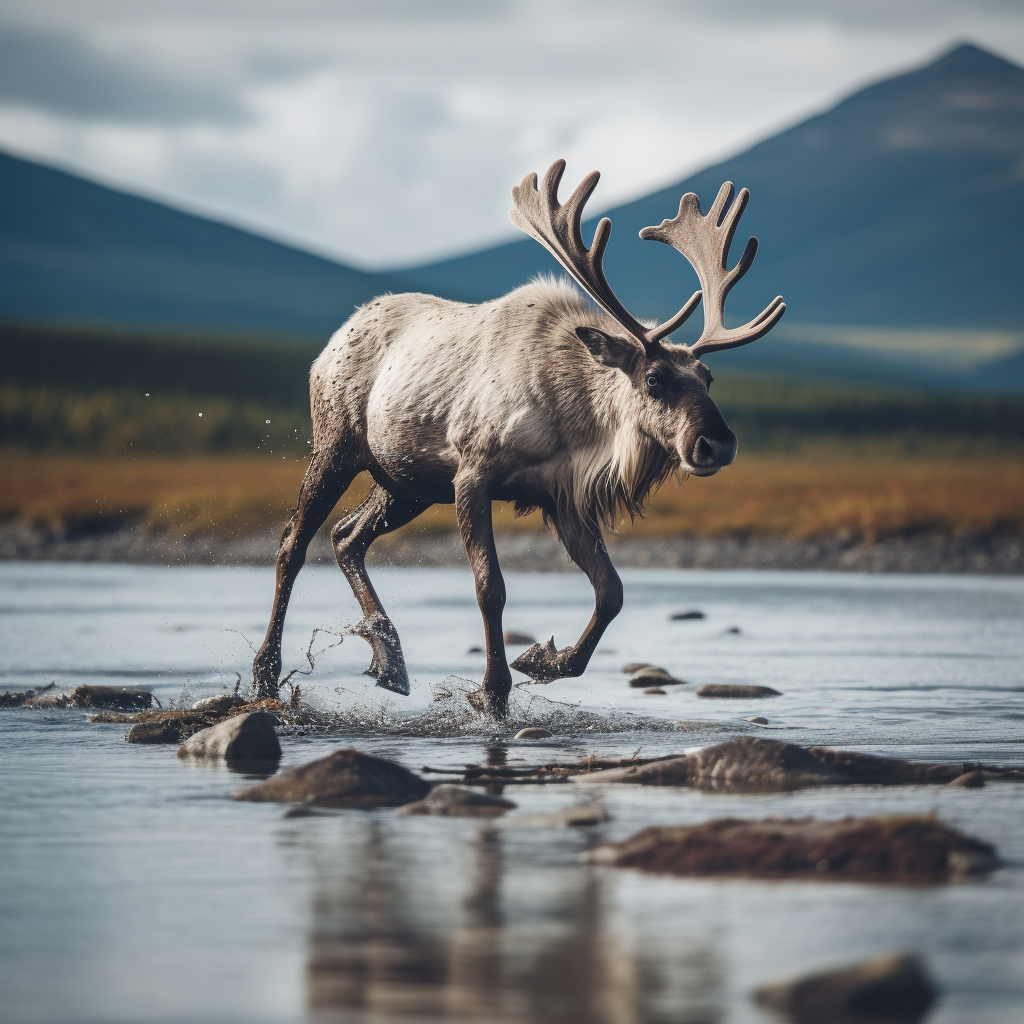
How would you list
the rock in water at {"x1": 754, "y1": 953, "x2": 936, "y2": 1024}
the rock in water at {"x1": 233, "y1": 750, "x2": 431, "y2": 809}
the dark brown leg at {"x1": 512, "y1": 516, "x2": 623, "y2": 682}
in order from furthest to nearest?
the dark brown leg at {"x1": 512, "y1": 516, "x2": 623, "y2": 682} < the rock in water at {"x1": 233, "y1": 750, "x2": 431, "y2": 809} < the rock in water at {"x1": 754, "y1": 953, "x2": 936, "y2": 1024}

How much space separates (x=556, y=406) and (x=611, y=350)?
53cm

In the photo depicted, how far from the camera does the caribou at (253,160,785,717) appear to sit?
31.6 ft

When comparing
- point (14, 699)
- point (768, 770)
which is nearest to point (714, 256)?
point (768, 770)

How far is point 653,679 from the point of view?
12.5m

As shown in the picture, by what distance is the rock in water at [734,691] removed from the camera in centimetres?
1171

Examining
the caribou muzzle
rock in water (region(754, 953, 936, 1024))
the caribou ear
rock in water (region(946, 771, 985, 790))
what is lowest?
rock in water (region(946, 771, 985, 790))

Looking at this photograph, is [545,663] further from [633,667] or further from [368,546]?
[633,667]

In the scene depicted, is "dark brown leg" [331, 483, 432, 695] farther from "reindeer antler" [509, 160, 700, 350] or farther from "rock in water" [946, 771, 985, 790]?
"rock in water" [946, 771, 985, 790]

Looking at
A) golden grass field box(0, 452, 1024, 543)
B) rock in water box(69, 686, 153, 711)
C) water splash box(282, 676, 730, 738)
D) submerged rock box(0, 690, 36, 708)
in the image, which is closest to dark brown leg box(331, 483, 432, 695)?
water splash box(282, 676, 730, 738)

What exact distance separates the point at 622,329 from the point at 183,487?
1493 inches

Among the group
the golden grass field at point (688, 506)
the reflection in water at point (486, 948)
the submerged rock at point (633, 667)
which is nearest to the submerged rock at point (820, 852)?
the reflection in water at point (486, 948)

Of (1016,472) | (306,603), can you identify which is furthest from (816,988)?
(1016,472)

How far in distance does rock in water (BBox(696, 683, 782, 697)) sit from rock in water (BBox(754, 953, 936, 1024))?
292 inches

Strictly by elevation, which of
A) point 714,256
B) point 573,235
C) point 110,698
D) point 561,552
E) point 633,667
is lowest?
point 561,552
